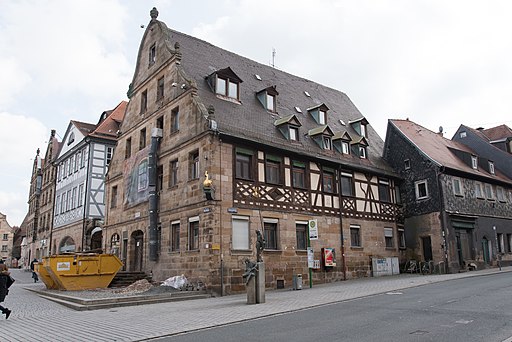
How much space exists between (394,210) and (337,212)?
555cm

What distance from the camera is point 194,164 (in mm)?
20047

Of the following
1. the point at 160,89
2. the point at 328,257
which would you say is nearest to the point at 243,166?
the point at 328,257

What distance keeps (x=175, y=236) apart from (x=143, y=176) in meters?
4.17

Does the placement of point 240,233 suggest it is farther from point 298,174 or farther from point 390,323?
point 390,323

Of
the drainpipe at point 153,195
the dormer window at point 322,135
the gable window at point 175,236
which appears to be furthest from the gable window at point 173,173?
the dormer window at point 322,135

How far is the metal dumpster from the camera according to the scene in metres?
18.8

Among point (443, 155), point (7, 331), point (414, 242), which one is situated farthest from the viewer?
point (443, 155)

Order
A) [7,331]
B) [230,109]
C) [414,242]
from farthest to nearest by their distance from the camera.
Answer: [414,242], [230,109], [7,331]

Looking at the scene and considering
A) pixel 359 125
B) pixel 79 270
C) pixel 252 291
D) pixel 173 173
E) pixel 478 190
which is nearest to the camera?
pixel 252 291

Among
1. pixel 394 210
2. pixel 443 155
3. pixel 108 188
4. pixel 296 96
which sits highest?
pixel 296 96

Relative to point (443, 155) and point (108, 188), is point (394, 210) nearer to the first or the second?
point (443, 155)

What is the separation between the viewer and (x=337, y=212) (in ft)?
76.3

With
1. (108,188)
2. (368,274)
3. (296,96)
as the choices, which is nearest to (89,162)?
(108,188)

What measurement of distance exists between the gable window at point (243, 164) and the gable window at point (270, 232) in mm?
2145
